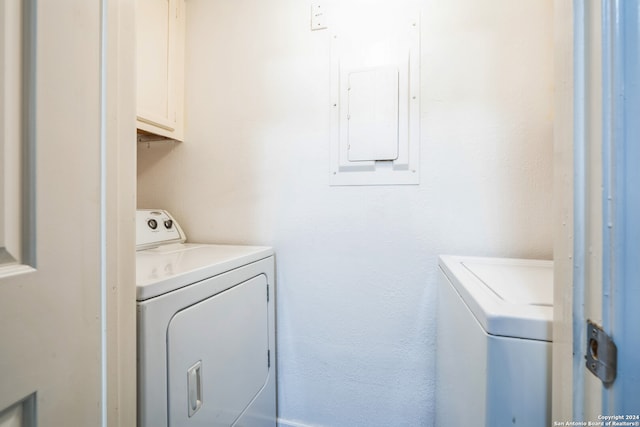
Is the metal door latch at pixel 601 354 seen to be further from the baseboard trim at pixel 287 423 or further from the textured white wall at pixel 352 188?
the baseboard trim at pixel 287 423

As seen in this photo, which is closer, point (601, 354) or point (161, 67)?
point (601, 354)

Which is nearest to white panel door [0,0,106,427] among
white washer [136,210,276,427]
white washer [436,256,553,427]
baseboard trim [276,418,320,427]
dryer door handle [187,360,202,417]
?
white washer [136,210,276,427]

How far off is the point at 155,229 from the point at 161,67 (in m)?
0.88

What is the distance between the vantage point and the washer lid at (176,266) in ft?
2.38

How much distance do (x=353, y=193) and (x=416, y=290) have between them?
0.57 m

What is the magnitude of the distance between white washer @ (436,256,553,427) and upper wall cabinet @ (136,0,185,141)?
159cm

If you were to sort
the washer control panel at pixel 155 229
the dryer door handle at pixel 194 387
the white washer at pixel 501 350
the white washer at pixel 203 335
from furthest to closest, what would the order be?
the washer control panel at pixel 155 229
the dryer door handle at pixel 194 387
the white washer at pixel 203 335
the white washer at pixel 501 350

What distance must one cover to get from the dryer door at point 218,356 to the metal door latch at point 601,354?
0.90 meters

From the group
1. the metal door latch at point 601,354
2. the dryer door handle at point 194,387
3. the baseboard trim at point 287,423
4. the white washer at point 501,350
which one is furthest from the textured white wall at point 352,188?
the metal door latch at point 601,354

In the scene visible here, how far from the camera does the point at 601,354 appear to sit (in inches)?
14.4

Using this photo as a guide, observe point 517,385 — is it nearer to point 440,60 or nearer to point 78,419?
point 78,419

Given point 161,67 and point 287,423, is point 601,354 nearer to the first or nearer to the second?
point 287,423

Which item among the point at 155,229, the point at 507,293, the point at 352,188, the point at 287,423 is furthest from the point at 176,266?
the point at 287,423

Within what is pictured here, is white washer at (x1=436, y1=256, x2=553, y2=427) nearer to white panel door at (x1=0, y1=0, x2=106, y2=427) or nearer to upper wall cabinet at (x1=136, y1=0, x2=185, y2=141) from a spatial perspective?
white panel door at (x1=0, y1=0, x2=106, y2=427)
